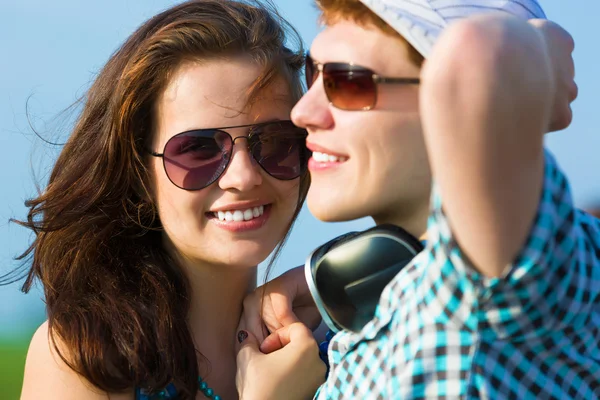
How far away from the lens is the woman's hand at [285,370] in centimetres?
264

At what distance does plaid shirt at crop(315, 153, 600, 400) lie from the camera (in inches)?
57.1

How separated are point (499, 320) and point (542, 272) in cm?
13

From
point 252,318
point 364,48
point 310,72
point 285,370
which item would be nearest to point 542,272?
point 364,48

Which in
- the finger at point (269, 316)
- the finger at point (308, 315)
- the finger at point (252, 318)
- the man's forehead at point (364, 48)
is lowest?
the finger at point (308, 315)

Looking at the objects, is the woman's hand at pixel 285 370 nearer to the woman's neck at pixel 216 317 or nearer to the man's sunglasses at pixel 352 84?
the woman's neck at pixel 216 317

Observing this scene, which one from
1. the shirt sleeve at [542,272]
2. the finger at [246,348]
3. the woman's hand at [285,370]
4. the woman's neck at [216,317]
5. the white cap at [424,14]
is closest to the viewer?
the shirt sleeve at [542,272]

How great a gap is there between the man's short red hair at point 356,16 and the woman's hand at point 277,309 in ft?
4.10

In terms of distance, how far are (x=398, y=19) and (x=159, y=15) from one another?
1.59 metres

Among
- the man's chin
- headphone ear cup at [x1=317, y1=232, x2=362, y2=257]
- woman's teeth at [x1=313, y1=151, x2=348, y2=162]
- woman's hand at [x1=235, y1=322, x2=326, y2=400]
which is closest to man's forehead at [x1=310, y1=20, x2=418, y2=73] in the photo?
woman's teeth at [x1=313, y1=151, x2=348, y2=162]

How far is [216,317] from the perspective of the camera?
3098 millimetres

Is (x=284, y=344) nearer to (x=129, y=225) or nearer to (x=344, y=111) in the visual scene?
(x=129, y=225)

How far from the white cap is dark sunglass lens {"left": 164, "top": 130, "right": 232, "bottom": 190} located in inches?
43.5

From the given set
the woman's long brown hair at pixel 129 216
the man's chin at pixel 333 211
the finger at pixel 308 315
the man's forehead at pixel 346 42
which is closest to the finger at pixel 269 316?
the finger at pixel 308 315

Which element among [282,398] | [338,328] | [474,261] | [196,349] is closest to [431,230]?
[474,261]
